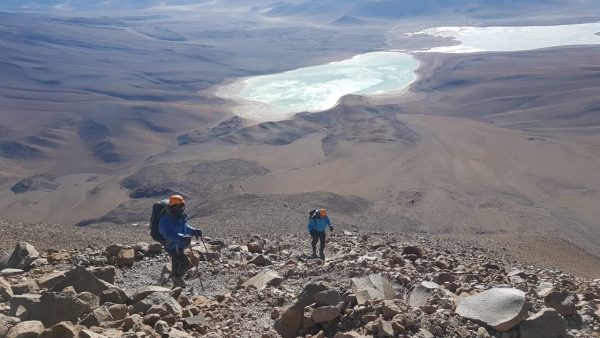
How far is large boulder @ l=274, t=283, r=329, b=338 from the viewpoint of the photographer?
653 cm

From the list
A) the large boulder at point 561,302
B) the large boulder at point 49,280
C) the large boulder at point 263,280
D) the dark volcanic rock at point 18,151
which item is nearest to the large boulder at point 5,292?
the large boulder at point 49,280

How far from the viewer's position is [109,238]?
14.3 meters

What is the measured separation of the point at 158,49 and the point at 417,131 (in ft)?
192

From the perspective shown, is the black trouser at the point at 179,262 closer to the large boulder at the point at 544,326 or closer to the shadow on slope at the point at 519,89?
the large boulder at the point at 544,326

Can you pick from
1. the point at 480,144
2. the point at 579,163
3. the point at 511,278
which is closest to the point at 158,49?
the point at 480,144

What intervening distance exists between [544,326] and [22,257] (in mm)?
7305

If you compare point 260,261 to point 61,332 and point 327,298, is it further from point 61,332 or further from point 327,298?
point 61,332

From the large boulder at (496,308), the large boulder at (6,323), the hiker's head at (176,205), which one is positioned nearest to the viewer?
the large boulder at (6,323)

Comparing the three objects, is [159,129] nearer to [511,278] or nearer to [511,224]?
[511,224]

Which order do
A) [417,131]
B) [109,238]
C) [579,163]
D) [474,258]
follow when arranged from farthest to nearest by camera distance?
1. [417,131]
2. [579,163]
3. [109,238]
4. [474,258]

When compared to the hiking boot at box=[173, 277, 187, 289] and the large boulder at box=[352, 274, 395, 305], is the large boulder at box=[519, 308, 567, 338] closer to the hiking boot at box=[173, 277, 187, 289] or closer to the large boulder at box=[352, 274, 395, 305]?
the large boulder at box=[352, 274, 395, 305]

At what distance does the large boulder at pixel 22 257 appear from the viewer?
9.29m

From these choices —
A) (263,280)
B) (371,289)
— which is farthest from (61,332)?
(263,280)

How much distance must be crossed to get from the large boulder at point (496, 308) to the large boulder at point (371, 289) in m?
0.90
